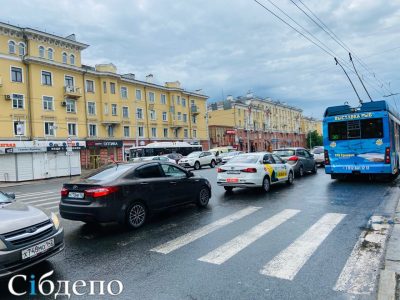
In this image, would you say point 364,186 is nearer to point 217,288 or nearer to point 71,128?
point 217,288

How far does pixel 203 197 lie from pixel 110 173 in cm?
323

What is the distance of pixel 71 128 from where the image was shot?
4231 cm

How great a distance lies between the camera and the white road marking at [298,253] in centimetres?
478

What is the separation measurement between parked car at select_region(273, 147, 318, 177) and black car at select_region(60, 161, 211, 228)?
10.2m

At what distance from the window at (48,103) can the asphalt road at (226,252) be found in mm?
35055

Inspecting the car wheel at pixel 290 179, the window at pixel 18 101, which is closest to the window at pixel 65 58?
the window at pixel 18 101

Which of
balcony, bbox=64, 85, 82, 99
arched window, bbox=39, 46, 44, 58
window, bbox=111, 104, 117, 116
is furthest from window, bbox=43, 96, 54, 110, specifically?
window, bbox=111, 104, 117, 116

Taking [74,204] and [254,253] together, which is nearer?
[254,253]

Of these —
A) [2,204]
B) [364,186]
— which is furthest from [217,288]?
[364,186]

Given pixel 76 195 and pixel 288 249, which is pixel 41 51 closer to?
pixel 76 195

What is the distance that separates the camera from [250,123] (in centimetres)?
8294

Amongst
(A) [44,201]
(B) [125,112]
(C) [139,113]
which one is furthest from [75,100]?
(A) [44,201]

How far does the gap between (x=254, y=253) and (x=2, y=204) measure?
166 inches

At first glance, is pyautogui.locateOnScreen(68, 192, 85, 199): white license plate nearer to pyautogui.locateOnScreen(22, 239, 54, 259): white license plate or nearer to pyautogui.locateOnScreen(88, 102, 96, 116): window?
pyautogui.locateOnScreen(22, 239, 54, 259): white license plate
